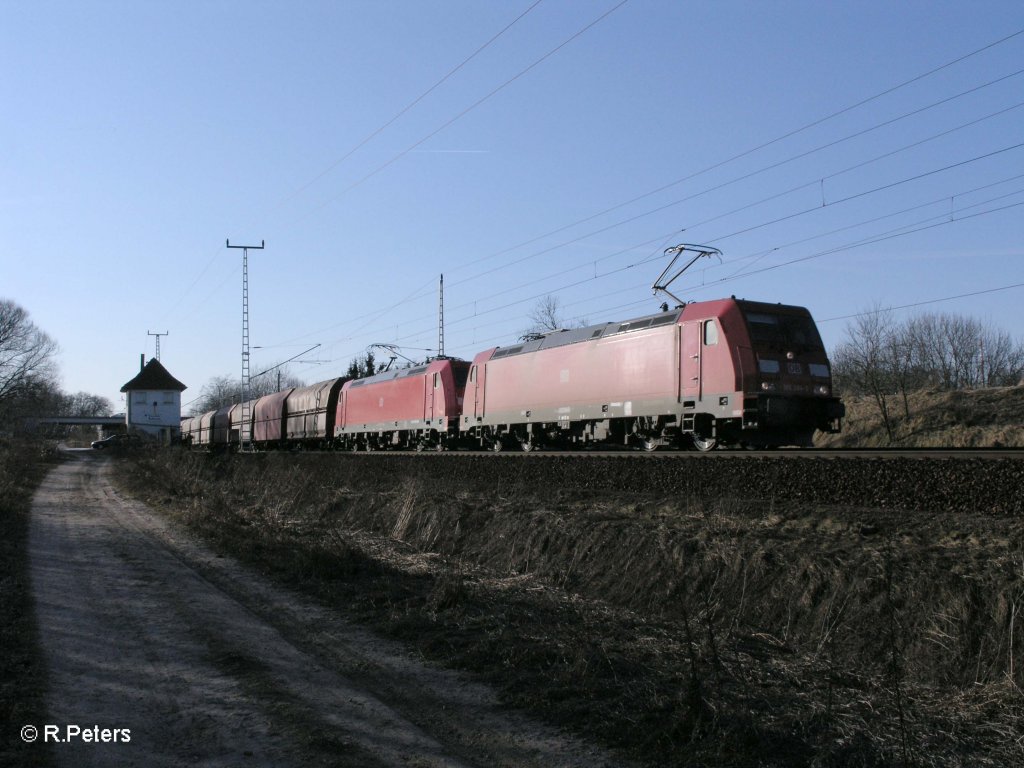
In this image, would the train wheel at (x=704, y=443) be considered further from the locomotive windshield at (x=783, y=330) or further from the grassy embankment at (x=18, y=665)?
the grassy embankment at (x=18, y=665)

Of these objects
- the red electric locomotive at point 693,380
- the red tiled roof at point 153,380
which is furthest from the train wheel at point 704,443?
the red tiled roof at point 153,380

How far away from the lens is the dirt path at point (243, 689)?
5.18 m

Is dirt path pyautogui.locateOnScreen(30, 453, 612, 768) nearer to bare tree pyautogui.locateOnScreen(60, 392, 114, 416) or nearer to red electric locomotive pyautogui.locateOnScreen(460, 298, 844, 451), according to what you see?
red electric locomotive pyautogui.locateOnScreen(460, 298, 844, 451)

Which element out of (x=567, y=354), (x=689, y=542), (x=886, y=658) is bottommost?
(x=886, y=658)

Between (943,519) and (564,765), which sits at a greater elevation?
(943,519)

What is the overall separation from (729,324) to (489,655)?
1197cm

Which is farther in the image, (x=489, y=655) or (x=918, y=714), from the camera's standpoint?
(x=489, y=655)

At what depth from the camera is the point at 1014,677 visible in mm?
6688

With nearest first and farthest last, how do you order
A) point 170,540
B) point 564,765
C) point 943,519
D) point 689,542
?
1. point 564,765
2. point 943,519
3. point 689,542
4. point 170,540

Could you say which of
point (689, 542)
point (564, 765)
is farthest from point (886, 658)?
point (564, 765)

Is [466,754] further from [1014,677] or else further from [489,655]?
[1014,677]

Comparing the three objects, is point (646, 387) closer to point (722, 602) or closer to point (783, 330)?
point (783, 330)

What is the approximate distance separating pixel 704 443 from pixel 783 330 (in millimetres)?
3019

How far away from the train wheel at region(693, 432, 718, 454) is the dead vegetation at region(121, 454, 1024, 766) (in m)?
4.30
